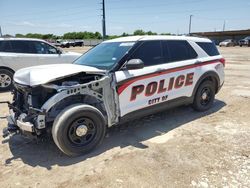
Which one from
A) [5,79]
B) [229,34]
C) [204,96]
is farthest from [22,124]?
[229,34]

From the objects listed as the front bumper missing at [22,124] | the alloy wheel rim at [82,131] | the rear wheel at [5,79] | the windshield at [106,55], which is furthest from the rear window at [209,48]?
the rear wheel at [5,79]

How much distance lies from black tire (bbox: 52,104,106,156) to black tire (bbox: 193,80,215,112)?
2.63m

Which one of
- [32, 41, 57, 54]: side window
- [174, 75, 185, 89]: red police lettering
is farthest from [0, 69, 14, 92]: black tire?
[174, 75, 185, 89]: red police lettering

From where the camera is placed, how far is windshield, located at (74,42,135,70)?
4174 mm

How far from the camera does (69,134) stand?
3.51 metres

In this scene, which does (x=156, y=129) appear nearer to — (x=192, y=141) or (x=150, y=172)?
(x=192, y=141)

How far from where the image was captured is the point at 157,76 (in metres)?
4.43

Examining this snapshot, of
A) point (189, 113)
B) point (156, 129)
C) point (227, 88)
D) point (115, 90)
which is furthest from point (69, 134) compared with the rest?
point (227, 88)

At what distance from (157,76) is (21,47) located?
20.5 feet

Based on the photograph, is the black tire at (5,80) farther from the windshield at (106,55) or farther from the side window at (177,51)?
the side window at (177,51)

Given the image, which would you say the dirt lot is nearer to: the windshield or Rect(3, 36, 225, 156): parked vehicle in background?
Rect(3, 36, 225, 156): parked vehicle in background

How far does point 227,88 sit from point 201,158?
533 centimetres

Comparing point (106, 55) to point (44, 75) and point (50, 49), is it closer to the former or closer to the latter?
point (44, 75)

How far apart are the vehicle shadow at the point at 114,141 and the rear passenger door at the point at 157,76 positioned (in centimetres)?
55
